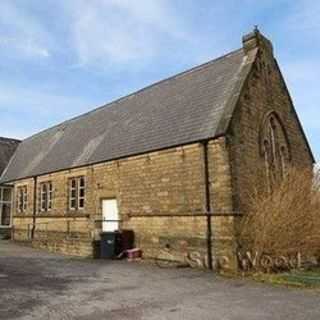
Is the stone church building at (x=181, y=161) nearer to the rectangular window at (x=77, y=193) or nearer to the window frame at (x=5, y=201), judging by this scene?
the rectangular window at (x=77, y=193)

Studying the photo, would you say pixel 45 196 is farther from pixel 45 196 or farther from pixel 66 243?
pixel 66 243

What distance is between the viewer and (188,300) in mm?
9961

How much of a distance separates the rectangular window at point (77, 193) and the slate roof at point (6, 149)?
12.5 meters

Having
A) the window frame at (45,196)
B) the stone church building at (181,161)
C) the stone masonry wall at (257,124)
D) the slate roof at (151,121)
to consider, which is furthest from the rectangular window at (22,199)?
the stone masonry wall at (257,124)

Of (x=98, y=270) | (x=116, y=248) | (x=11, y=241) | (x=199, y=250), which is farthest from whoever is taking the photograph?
(x=11, y=241)

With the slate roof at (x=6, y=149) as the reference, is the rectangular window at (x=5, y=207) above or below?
below

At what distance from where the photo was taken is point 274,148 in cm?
1916

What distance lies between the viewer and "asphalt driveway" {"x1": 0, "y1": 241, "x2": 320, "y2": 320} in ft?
28.0

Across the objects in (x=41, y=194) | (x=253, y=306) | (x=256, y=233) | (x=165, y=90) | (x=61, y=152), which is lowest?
(x=253, y=306)

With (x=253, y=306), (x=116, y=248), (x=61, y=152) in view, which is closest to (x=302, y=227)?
(x=253, y=306)

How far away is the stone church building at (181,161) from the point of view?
15.8 m

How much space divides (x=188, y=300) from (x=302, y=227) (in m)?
7.10

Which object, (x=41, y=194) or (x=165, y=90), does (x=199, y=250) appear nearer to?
(x=165, y=90)

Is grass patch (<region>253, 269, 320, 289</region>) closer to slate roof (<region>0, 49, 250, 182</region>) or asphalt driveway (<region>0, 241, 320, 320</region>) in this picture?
asphalt driveway (<region>0, 241, 320, 320</region>)
